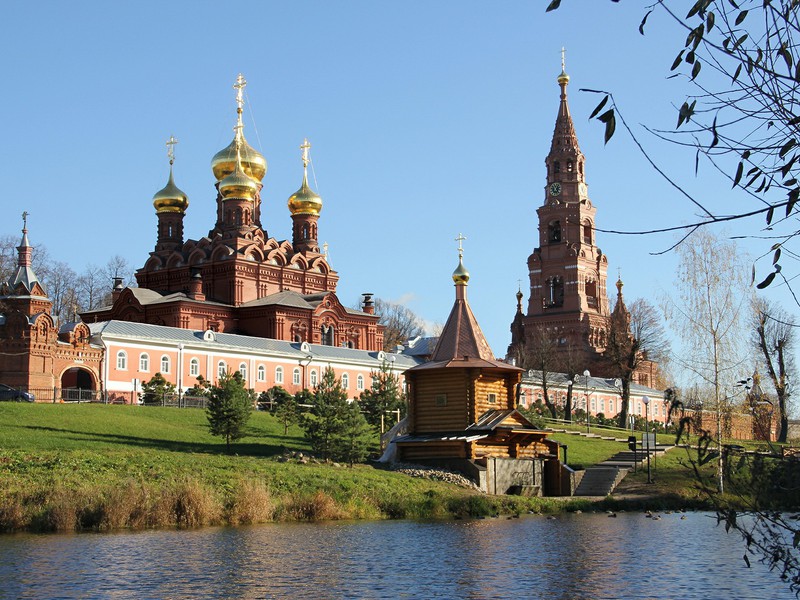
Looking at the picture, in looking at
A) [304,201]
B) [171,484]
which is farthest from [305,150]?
[171,484]

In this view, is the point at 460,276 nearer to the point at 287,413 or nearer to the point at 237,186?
the point at 287,413

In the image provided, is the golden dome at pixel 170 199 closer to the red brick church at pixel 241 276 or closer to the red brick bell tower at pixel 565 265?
→ the red brick church at pixel 241 276

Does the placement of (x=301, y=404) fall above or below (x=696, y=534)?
above

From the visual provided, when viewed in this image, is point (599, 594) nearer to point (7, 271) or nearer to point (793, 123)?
point (793, 123)

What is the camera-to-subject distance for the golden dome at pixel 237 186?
62.3 metres

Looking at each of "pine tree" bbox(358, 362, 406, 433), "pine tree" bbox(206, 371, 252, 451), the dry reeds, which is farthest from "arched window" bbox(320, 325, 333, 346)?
the dry reeds

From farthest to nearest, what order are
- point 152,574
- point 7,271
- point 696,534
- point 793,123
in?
point 7,271 < point 696,534 < point 152,574 < point 793,123

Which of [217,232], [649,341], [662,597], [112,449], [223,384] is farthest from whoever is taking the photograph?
[217,232]

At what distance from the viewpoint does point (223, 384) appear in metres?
33.6

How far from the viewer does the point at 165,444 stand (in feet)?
103

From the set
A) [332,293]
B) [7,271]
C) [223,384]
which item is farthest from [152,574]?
[332,293]

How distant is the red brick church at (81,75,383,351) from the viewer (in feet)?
189

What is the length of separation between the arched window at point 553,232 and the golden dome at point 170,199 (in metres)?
30.4

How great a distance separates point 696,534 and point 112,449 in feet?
50.8
